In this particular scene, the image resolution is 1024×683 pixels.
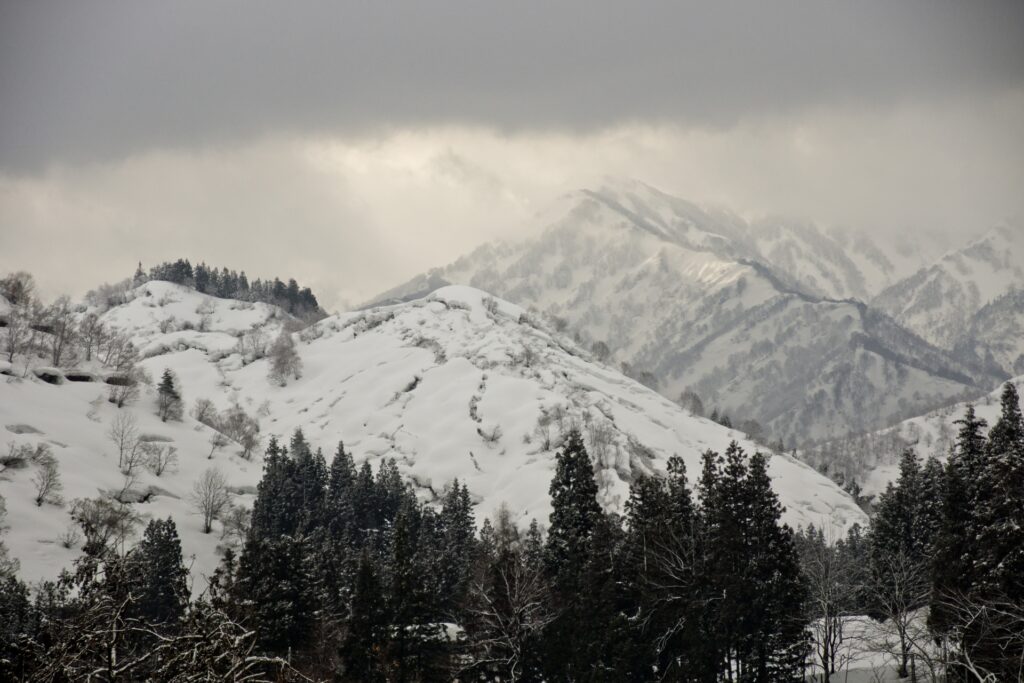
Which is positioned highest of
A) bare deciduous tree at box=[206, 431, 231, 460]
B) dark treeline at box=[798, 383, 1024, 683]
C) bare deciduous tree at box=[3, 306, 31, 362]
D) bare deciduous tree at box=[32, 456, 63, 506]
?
bare deciduous tree at box=[3, 306, 31, 362]

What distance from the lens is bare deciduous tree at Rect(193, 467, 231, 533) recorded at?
11188 centimetres

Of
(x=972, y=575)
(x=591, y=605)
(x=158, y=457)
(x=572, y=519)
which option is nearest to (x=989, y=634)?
(x=972, y=575)

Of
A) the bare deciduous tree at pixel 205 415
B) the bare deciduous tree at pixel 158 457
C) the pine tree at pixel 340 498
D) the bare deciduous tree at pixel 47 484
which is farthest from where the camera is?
the bare deciduous tree at pixel 205 415

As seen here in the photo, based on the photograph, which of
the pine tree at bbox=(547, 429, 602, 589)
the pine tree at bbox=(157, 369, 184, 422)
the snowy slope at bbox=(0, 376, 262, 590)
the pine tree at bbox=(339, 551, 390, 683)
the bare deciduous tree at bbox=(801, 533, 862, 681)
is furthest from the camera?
the pine tree at bbox=(157, 369, 184, 422)

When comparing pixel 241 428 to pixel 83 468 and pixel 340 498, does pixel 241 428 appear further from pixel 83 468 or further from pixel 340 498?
pixel 83 468

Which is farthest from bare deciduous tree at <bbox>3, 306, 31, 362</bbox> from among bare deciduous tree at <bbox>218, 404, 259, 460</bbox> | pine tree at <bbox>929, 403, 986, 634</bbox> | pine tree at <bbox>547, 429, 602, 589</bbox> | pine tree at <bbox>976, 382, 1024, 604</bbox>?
pine tree at <bbox>976, 382, 1024, 604</bbox>

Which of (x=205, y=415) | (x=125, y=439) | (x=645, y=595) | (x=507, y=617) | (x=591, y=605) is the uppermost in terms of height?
(x=205, y=415)

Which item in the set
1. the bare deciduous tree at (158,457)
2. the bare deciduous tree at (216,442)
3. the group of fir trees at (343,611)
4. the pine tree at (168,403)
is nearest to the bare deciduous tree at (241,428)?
the bare deciduous tree at (216,442)

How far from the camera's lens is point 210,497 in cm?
11388

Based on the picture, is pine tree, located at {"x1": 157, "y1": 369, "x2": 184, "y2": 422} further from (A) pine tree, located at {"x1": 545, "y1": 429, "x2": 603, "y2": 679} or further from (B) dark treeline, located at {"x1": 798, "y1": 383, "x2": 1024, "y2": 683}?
(B) dark treeline, located at {"x1": 798, "y1": 383, "x2": 1024, "y2": 683}

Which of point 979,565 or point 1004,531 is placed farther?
point 979,565

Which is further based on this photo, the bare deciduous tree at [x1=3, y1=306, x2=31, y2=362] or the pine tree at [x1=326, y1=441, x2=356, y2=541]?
the bare deciduous tree at [x1=3, y1=306, x2=31, y2=362]

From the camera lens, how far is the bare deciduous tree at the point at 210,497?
111875 mm

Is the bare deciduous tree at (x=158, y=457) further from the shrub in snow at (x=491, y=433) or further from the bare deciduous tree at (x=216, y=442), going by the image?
the shrub in snow at (x=491, y=433)
